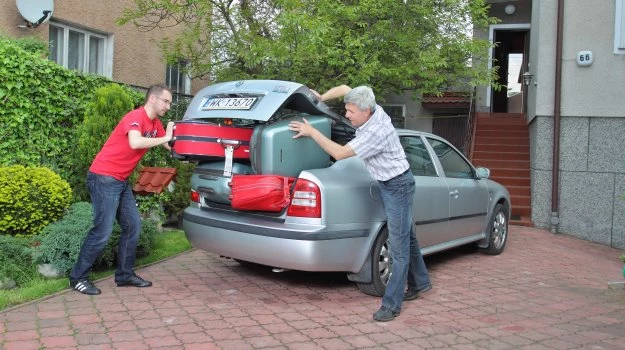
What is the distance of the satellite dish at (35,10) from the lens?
842 cm

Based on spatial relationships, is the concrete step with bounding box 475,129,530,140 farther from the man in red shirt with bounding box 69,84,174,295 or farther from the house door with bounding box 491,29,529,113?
the man in red shirt with bounding box 69,84,174,295

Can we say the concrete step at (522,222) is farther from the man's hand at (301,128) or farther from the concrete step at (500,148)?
the man's hand at (301,128)

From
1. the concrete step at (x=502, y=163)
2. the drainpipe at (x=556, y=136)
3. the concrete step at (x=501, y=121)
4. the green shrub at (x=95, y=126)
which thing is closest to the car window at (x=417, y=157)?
the green shrub at (x=95, y=126)

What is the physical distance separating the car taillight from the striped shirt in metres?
0.46

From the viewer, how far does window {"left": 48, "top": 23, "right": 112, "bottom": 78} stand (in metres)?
9.69

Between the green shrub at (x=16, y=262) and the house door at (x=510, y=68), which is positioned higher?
the house door at (x=510, y=68)

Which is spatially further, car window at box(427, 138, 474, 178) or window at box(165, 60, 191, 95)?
window at box(165, 60, 191, 95)

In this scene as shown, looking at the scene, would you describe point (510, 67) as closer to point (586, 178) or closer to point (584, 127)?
point (584, 127)

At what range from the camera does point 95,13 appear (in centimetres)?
1020

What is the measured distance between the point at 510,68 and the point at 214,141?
14.5 meters

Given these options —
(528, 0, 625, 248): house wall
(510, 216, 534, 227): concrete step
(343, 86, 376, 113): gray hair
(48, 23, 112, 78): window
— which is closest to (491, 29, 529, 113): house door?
(528, 0, 625, 248): house wall

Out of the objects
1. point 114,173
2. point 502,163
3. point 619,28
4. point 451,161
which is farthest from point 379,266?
point 502,163

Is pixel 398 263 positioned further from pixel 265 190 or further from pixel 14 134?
pixel 14 134

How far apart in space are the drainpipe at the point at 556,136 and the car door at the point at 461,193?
11.9ft
